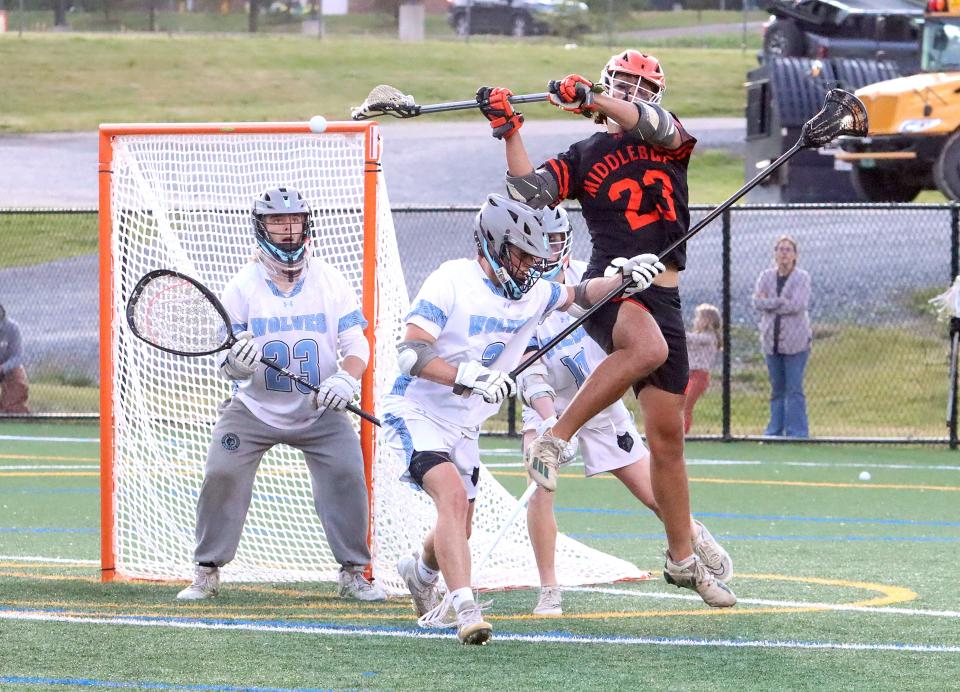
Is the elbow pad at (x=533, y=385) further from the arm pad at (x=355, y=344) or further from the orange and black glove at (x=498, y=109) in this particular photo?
the orange and black glove at (x=498, y=109)

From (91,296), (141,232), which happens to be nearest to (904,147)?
(91,296)

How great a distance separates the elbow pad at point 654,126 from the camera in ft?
20.4

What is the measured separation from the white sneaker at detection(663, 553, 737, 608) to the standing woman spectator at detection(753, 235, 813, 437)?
7.54 m

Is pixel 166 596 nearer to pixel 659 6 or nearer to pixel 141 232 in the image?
pixel 141 232

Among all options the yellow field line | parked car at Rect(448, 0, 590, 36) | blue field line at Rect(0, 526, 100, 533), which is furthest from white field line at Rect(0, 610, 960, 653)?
parked car at Rect(448, 0, 590, 36)

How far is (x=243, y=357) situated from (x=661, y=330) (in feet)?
5.34

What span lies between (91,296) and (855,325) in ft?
23.7

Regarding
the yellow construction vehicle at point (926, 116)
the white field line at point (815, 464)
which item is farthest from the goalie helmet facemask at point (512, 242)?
the yellow construction vehicle at point (926, 116)

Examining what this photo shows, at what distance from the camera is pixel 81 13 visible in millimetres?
41781

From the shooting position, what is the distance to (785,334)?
1387cm

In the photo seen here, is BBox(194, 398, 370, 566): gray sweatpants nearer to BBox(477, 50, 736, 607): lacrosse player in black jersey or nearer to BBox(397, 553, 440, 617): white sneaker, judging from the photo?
BBox(397, 553, 440, 617): white sneaker

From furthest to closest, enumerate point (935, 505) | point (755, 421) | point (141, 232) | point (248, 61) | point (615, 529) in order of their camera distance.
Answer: point (248, 61) < point (755, 421) < point (935, 505) < point (615, 529) < point (141, 232)

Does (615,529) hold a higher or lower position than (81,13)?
lower

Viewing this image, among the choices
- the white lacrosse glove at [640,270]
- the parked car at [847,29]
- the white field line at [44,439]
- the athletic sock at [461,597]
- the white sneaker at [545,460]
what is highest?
the parked car at [847,29]
